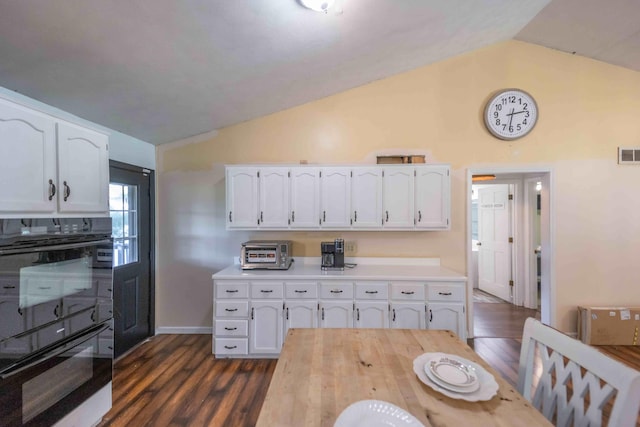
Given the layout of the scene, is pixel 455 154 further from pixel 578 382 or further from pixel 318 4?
pixel 578 382

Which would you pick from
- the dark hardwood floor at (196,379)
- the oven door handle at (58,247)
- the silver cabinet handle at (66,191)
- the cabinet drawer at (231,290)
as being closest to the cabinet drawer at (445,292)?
the dark hardwood floor at (196,379)

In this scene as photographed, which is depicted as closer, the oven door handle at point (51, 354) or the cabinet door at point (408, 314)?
the oven door handle at point (51, 354)

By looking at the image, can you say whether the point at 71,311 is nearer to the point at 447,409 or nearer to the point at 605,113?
the point at 447,409

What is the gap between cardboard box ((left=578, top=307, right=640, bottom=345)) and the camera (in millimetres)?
3020

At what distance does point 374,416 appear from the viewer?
882 millimetres

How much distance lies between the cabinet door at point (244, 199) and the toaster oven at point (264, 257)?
0.25 metres

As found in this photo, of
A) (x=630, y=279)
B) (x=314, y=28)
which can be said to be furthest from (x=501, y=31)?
(x=630, y=279)

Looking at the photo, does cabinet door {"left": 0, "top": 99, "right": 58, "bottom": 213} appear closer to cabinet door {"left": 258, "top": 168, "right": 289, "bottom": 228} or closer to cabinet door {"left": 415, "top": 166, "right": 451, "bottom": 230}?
cabinet door {"left": 258, "top": 168, "right": 289, "bottom": 228}

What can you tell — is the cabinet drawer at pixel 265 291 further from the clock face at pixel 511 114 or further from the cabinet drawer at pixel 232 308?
the clock face at pixel 511 114

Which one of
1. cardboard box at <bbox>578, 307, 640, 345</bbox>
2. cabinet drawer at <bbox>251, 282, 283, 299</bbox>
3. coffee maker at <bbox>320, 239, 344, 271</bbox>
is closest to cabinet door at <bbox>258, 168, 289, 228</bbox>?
coffee maker at <bbox>320, 239, 344, 271</bbox>

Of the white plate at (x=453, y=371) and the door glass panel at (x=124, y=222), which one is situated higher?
the door glass panel at (x=124, y=222)

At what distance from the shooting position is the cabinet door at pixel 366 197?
118 inches

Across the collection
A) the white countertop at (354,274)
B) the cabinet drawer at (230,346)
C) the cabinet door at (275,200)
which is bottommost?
the cabinet drawer at (230,346)

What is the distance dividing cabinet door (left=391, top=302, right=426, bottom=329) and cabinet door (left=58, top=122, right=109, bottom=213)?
99.0 inches
